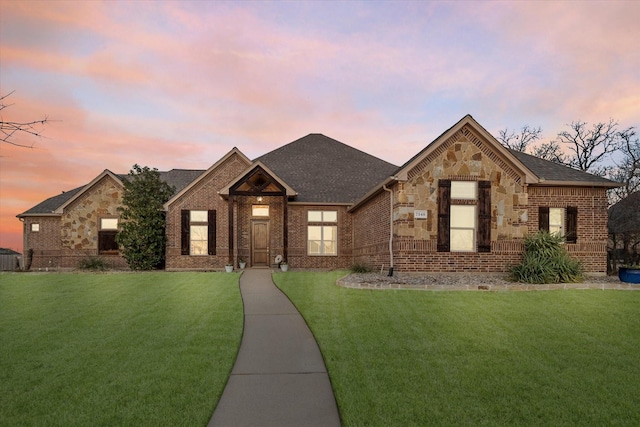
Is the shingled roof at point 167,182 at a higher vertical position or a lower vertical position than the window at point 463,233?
higher

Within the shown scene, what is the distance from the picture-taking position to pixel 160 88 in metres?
18.1

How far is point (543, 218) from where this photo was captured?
17.8 meters

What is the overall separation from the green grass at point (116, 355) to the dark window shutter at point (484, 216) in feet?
29.7

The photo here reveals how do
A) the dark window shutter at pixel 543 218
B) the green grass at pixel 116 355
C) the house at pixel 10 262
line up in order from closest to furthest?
the green grass at pixel 116 355 → the dark window shutter at pixel 543 218 → the house at pixel 10 262

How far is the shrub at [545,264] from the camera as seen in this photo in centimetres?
1488

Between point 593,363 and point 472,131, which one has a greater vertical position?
point 472,131

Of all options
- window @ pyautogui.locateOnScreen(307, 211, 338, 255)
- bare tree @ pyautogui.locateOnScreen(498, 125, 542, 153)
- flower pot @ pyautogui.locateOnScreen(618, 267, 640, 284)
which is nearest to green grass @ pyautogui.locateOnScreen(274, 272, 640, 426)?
flower pot @ pyautogui.locateOnScreen(618, 267, 640, 284)

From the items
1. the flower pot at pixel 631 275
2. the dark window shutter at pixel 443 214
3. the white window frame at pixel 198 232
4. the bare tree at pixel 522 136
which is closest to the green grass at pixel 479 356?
the dark window shutter at pixel 443 214

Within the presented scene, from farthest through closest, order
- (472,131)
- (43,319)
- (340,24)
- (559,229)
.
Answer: (559,229) → (472,131) → (340,24) → (43,319)

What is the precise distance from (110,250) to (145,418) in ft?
75.8

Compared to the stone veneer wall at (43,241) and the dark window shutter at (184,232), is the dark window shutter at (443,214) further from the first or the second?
the stone veneer wall at (43,241)

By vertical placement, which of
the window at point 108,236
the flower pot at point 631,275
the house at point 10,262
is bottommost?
the house at point 10,262

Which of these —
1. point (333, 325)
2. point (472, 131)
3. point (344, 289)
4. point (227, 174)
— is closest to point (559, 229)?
point (472, 131)

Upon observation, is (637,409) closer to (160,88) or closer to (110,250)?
(160,88)
